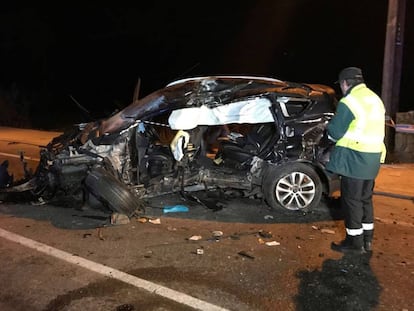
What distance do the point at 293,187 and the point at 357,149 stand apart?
166 cm

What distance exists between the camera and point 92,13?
3353 cm

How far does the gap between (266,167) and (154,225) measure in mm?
1603

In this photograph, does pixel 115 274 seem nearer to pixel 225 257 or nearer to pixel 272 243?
pixel 225 257

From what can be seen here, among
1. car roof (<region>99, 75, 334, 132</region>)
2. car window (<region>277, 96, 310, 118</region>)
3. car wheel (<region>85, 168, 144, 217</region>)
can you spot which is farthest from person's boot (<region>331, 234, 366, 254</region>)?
car wheel (<region>85, 168, 144, 217</region>)

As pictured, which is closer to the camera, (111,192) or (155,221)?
(111,192)

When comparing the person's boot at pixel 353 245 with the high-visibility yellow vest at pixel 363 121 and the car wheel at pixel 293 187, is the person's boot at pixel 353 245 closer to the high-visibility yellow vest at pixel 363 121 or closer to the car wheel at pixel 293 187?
the high-visibility yellow vest at pixel 363 121

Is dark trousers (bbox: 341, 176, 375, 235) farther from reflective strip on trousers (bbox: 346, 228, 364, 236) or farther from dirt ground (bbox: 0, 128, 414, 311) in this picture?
dirt ground (bbox: 0, 128, 414, 311)

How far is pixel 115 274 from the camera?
14.9 feet

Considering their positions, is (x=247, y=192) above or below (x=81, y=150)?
below

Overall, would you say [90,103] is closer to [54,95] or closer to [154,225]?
[54,95]

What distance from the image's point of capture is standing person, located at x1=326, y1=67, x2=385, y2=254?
15.6 feet

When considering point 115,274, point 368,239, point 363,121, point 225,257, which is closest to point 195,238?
point 225,257

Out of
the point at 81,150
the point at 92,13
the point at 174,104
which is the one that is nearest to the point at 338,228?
the point at 174,104

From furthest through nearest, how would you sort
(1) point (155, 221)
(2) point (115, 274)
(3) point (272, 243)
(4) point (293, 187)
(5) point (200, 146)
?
(5) point (200, 146) → (4) point (293, 187) → (1) point (155, 221) → (3) point (272, 243) → (2) point (115, 274)
